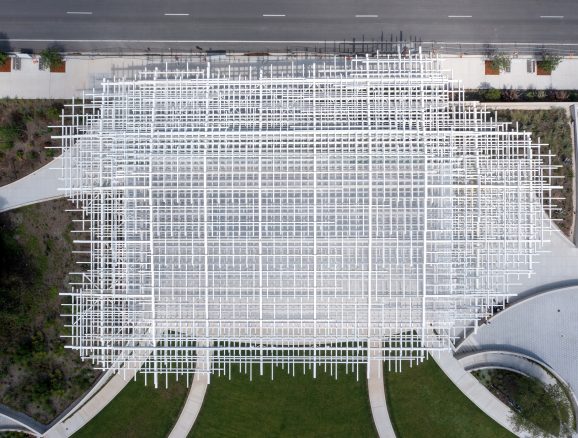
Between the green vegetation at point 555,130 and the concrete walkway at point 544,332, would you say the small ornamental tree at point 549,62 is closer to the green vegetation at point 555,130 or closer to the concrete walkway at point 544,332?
the green vegetation at point 555,130

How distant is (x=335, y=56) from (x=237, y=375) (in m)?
22.1

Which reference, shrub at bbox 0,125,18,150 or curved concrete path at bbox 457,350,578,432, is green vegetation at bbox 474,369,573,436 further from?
shrub at bbox 0,125,18,150

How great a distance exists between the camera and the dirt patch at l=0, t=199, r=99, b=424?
90.9 ft

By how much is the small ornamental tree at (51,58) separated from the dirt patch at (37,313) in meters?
8.90

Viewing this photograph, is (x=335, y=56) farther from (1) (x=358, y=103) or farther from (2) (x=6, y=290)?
(2) (x=6, y=290)

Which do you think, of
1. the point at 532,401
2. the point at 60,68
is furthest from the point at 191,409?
the point at 60,68

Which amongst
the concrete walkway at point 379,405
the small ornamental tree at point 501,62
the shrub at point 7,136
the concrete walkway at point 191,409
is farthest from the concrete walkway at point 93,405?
the small ornamental tree at point 501,62

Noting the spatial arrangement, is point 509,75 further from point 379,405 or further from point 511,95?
point 379,405

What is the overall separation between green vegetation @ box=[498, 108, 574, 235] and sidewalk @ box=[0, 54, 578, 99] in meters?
1.82

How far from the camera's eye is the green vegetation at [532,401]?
26094mm

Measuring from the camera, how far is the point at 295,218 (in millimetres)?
20938

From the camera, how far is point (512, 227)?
22188 millimetres

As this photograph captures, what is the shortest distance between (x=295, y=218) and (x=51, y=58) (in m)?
19.6

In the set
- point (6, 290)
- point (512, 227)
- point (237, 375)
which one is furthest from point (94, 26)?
point (512, 227)
